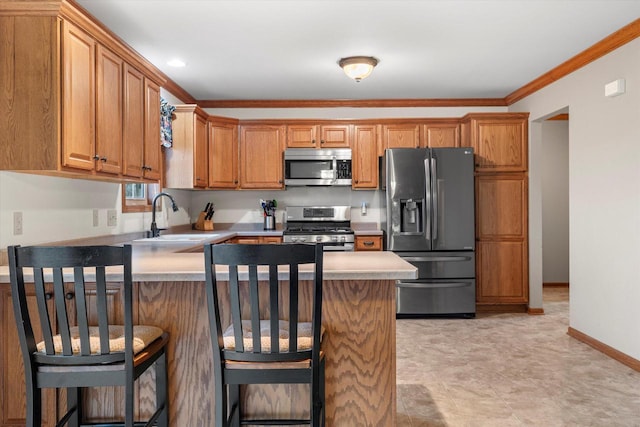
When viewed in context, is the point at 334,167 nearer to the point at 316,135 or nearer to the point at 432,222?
the point at 316,135

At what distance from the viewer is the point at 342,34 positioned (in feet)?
11.3

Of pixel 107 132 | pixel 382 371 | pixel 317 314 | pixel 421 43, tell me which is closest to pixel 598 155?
pixel 421 43

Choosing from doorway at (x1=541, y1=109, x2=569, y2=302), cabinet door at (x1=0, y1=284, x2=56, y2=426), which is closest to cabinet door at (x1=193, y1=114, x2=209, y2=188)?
cabinet door at (x1=0, y1=284, x2=56, y2=426)

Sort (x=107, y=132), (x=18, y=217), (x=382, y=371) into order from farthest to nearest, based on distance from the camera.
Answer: (x=107, y=132)
(x=18, y=217)
(x=382, y=371)

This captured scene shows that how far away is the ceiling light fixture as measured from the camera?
12.9ft

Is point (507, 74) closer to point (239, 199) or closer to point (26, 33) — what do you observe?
point (239, 199)

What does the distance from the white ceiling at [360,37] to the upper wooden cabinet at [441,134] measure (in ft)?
1.74

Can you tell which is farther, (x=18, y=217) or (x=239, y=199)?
(x=239, y=199)

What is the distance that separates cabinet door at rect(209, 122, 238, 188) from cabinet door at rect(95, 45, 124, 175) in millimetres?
2135

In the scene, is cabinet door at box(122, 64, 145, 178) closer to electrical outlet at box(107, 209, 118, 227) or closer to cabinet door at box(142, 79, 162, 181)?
cabinet door at box(142, 79, 162, 181)

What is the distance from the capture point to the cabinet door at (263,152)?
209 inches

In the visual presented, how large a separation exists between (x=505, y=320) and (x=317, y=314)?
3.80 m

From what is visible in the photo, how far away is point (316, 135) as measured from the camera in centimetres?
533

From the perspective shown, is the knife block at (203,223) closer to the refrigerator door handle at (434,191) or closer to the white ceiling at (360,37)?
the white ceiling at (360,37)
